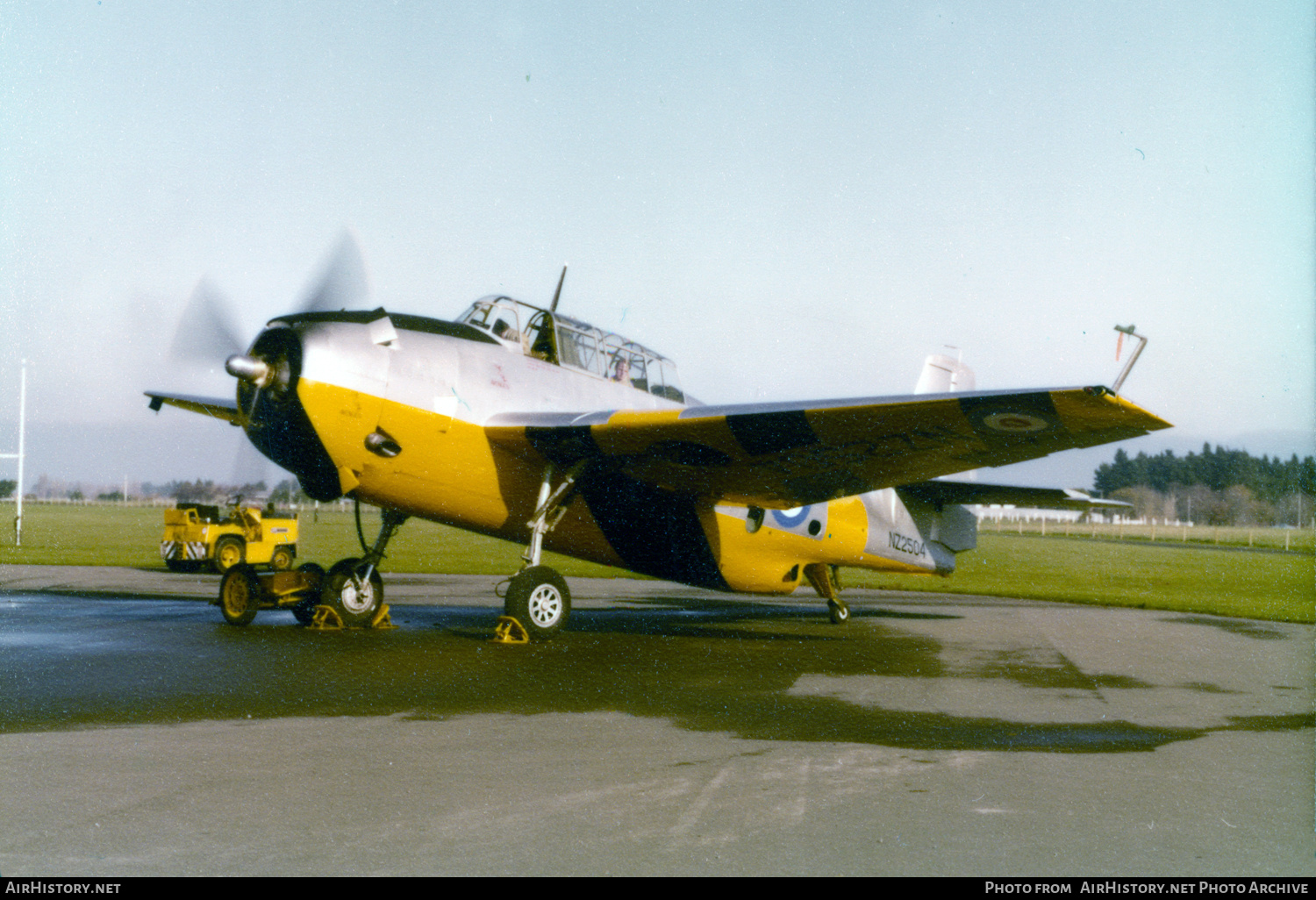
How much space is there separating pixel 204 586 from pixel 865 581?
55.3 feet

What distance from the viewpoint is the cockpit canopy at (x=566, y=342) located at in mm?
11586

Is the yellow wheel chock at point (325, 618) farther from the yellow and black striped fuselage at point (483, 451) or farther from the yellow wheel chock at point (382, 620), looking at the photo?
the yellow and black striped fuselage at point (483, 451)

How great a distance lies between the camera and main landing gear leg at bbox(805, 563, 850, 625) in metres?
15.0

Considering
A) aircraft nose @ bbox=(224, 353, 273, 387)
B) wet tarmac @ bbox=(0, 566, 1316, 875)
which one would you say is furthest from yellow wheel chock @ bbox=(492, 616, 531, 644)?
aircraft nose @ bbox=(224, 353, 273, 387)

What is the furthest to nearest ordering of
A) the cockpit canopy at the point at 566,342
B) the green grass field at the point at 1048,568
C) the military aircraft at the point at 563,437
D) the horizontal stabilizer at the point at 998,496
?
1. the green grass field at the point at 1048,568
2. the horizontal stabilizer at the point at 998,496
3. the cockpit canopy at the point at 566,342
4. the military aircraft at the point at 563,437

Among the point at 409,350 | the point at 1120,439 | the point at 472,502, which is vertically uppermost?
the point at 409,350

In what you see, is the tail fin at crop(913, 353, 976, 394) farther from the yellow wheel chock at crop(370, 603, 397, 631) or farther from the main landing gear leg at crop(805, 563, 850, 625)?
the yellow wheel chock at crop(370, 603, 397, 631)

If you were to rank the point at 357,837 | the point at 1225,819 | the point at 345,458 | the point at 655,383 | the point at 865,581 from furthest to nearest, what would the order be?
the point at 865,581 < the point at 655,383 < the point at 345,458 < the point at 1225,819 < the point at 357,837

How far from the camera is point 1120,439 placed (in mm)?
9156

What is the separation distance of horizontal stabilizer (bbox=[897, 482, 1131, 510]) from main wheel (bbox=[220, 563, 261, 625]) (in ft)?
30.8

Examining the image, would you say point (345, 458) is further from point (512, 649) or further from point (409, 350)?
point (512, 649)

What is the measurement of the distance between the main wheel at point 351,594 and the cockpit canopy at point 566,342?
3.66m

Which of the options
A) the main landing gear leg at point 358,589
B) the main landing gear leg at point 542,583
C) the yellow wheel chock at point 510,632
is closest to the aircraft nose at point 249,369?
the main landing gear leg at point 358,589

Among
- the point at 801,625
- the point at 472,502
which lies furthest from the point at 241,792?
the point at 801,625
